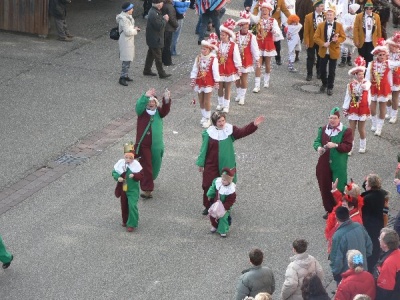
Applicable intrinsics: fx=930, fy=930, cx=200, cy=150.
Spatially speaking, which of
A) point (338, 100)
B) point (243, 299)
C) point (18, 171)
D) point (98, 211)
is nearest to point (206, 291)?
point (243, 299)

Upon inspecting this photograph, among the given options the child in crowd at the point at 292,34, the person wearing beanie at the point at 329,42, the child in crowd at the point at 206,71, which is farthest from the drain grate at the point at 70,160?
the child in crowd at the point at 292,34

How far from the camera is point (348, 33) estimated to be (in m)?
20.2

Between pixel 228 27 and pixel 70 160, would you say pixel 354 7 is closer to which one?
pixel 228 27

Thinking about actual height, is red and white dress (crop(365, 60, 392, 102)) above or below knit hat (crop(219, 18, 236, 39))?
below

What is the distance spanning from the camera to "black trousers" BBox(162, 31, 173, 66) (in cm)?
1991

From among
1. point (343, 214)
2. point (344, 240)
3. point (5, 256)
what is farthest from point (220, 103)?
point (344, 240)

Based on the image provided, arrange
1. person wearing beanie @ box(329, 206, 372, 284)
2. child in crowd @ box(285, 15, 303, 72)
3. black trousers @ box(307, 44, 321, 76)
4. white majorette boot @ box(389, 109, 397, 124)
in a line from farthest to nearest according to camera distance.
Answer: child in crowd @ box(285, 15, 303, 72) < black trousers @ box(307, 44, 321, 76) < white majorette boot @ box(389, 109, 397, 124) < person wearing beanie @ box(329, 206, 372, 284)

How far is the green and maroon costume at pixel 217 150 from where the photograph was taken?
1333 cm

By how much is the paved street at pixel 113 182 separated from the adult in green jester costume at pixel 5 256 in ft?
0.39

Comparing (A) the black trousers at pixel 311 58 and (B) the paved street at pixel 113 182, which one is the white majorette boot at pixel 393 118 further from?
(A) the black trousers at pixel 311 58

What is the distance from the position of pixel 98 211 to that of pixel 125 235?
2.74 feet

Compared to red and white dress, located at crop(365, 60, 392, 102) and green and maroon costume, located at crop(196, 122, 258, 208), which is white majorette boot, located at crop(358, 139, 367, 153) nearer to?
red and white dress, located at crop(365, 60, 392, 102)

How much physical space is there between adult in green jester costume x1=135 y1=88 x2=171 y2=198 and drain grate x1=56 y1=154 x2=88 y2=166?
1610mm

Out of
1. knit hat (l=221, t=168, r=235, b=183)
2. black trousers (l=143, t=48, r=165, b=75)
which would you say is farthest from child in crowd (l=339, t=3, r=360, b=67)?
knit hat (l=221, t=168, r=235, b=183)
